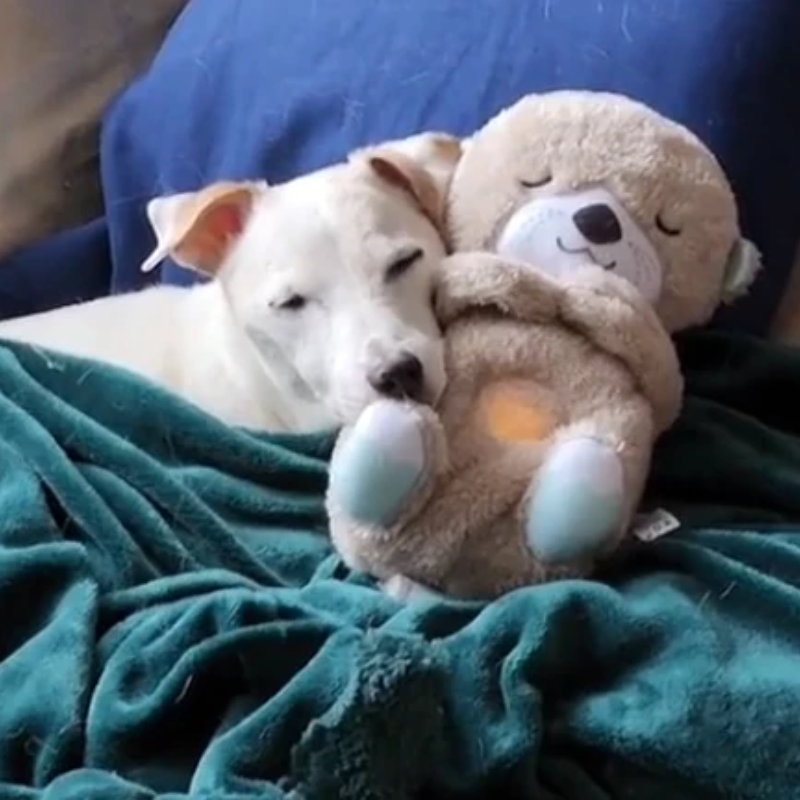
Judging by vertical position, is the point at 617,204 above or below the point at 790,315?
above

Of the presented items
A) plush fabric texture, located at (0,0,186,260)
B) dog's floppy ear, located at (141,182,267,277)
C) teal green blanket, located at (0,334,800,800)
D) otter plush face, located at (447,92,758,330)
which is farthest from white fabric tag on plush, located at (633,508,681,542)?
plush fabric texture, located at (0,0,186,260)

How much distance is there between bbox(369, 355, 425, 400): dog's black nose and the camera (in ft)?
3.68

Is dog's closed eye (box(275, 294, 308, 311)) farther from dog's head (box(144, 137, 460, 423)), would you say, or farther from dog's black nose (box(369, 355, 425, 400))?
dog's black nose (box(369, 355, 425, 400))

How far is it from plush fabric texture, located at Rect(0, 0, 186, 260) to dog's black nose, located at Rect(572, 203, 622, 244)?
0.73 metres

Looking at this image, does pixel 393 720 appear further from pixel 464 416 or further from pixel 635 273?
pixel 635 273

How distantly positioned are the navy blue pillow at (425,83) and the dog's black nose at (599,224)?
176mm

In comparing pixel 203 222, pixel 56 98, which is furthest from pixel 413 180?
pixel 56 98

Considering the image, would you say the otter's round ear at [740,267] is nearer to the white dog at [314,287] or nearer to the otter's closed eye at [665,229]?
the otter's closed eye at [665,229]

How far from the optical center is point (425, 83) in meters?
1.45

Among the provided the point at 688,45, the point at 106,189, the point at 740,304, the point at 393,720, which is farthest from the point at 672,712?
the point at 106,189

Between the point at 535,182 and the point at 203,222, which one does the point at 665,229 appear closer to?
the point at 535,182

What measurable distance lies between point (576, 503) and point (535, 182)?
27 centimetres

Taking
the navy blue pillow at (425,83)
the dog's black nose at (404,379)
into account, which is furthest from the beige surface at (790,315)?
the dog's black nose at (404,379)

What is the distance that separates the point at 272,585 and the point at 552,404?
0.22 m
